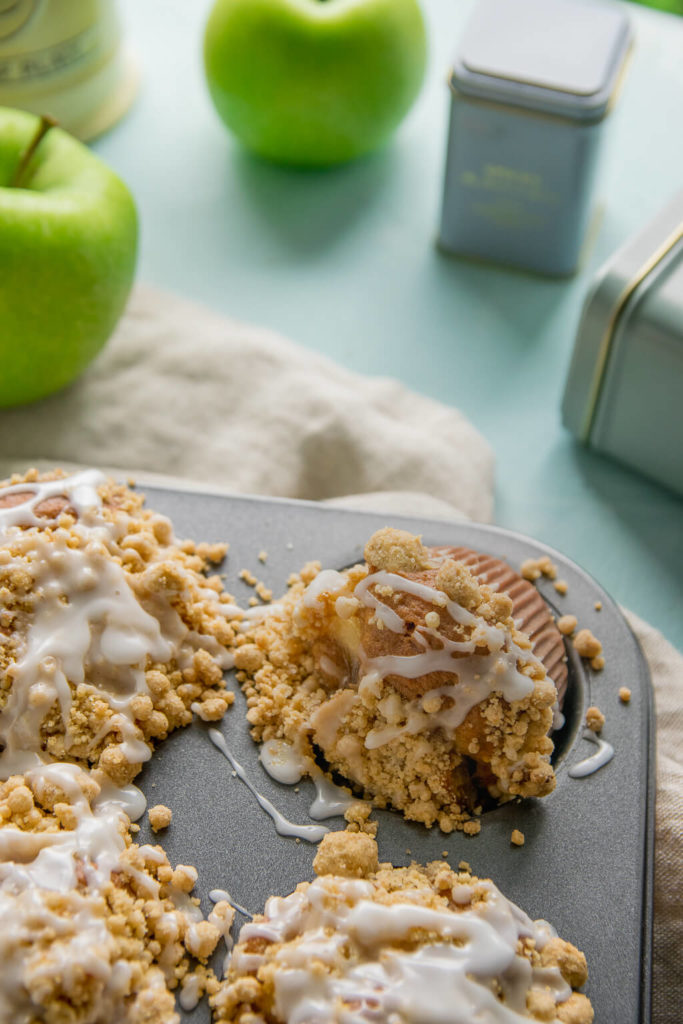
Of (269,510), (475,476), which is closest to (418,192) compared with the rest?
(475,476)

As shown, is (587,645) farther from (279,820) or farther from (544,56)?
(544,56)

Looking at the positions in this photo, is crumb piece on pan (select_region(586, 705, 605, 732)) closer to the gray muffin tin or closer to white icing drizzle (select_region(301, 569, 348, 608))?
the gray muffin tin

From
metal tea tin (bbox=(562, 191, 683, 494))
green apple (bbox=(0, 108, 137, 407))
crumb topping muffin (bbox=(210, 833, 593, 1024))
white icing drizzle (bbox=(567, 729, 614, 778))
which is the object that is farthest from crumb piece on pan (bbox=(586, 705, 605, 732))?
green apple (bbox=(0, 108, 137, 407))

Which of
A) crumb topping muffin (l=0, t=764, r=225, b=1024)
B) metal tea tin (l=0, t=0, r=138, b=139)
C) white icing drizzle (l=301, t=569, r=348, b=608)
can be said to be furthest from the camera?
metal tea tin (l=0, t=0, r=138, b=139)

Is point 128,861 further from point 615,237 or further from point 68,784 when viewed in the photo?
point 615,237

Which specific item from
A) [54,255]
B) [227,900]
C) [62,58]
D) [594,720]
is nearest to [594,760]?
[594,720]

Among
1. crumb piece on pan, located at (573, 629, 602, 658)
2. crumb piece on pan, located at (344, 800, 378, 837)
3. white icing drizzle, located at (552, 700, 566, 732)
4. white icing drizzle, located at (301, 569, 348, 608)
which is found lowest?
crumb piece on pan, located at (344, 800, 378, 837)
